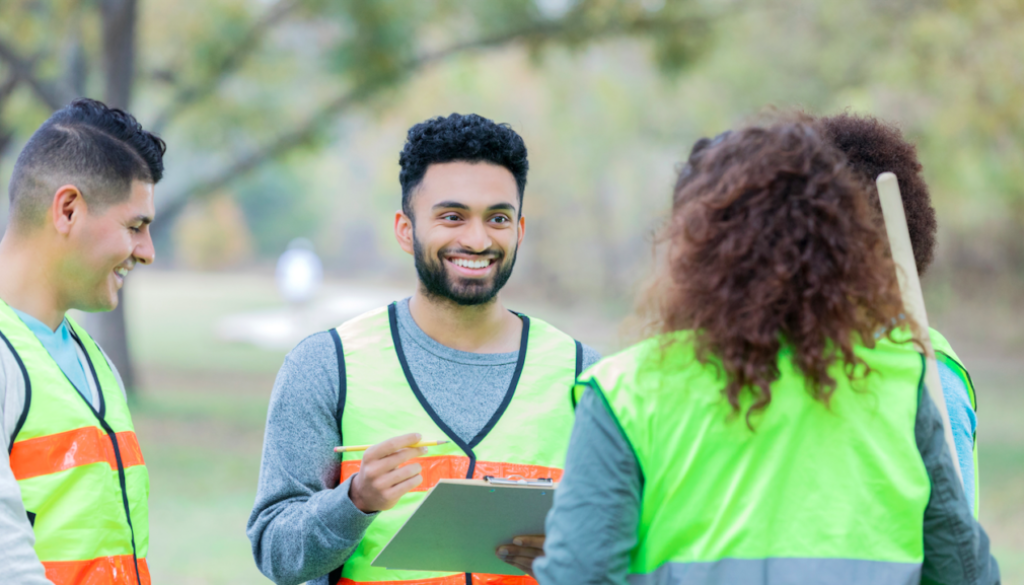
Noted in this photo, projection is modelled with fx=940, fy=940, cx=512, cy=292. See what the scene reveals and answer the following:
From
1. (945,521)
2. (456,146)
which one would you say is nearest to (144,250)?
(456,146)

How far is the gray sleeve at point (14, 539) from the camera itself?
168cm

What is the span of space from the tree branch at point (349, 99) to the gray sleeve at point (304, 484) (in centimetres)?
884

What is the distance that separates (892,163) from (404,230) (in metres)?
1.17

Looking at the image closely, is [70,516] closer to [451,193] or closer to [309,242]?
[451,193]

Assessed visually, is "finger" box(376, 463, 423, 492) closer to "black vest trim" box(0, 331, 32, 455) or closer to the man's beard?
the man's beard

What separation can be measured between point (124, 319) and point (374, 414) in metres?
10.4

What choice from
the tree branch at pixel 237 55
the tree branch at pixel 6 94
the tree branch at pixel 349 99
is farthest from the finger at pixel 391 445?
the tree branch at pixel 6 94

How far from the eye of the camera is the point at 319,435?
214cm

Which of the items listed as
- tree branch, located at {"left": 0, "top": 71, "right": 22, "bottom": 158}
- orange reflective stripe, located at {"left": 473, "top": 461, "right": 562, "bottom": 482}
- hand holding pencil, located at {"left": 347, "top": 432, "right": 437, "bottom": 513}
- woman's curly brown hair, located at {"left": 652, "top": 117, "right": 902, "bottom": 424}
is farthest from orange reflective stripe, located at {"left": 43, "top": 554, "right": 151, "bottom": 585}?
tree branch, located at {"left": 0, "top": 71, "right": 22, "bottom": 158}

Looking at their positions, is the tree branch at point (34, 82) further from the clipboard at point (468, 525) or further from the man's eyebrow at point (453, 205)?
the clipboard at point (468, 525)

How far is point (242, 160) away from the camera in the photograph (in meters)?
12.0

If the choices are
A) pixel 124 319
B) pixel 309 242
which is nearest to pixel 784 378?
pixel 124 319

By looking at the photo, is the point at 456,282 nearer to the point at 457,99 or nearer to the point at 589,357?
the point at 589,357

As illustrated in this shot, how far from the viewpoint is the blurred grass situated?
21.7 feet
